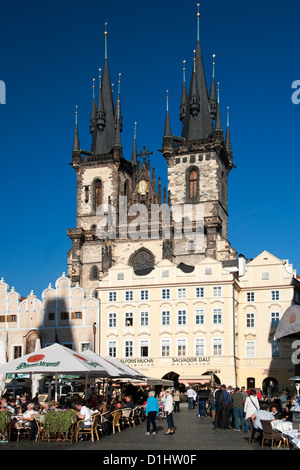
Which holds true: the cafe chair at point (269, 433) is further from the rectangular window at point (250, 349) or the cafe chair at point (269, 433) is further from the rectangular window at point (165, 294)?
the rectangular window at point (165, 294)

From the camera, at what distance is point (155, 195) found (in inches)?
2852

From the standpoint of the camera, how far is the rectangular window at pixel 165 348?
53975mm

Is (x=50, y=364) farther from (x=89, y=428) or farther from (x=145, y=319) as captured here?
(x=145, y=319)

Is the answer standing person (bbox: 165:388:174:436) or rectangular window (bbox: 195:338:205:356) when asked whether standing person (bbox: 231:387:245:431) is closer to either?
standing person (bbox: 165:388:174:436)

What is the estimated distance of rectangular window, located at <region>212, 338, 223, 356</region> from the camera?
52.8m

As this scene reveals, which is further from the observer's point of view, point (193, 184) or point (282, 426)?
point (193, 184)

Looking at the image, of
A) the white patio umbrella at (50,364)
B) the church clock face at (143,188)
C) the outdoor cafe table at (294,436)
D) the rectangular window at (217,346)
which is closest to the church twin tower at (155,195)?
the church clock face at (143,188)

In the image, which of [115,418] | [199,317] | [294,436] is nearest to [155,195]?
[199,317]

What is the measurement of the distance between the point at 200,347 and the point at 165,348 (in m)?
2.70

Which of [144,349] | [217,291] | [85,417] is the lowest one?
[85,417]

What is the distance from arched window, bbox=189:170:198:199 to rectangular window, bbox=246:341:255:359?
21852 mm

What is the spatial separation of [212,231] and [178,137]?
12.9 m
